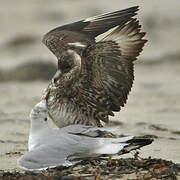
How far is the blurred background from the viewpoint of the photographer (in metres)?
8.70

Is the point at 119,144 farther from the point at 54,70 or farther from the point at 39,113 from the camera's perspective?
the point at 54,70

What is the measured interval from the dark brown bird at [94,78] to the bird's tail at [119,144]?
1.35m

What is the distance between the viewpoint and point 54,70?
44.6 feet

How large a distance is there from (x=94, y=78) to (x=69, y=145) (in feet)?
4.97

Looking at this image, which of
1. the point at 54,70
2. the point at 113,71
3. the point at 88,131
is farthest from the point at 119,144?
the point at 54,70

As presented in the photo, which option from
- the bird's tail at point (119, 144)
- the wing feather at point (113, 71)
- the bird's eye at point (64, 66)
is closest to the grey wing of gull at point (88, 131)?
the bird's tail at point (119, 144)

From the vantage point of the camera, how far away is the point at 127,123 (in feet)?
32.0

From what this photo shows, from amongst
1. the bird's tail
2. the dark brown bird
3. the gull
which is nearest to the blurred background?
the gull

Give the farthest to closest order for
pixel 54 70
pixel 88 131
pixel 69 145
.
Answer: pixel 54 70
pixel 88 131
pixel 69 145

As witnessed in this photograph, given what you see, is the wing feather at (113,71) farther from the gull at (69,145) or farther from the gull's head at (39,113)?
the gull at (69,145)

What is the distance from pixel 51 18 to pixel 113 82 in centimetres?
1076

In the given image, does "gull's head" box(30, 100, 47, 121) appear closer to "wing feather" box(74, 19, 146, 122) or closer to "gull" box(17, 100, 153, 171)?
"gull" box(17, 100, 153, 171)

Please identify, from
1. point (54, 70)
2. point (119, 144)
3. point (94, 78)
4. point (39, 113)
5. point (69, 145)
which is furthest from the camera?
point (54, 70)

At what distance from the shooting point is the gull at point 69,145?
6.11 metres
